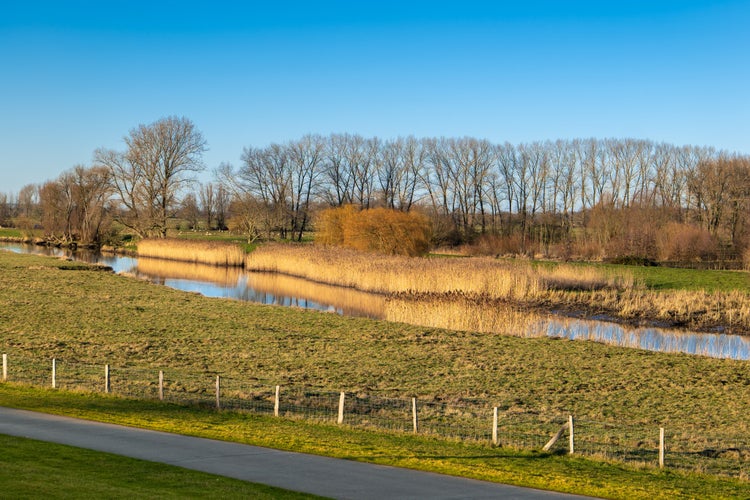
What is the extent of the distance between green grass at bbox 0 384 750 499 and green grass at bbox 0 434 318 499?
0.14 metres

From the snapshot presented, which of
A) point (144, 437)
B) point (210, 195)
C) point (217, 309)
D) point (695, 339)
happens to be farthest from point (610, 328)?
point (210, 195)

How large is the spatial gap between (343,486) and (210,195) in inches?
5074

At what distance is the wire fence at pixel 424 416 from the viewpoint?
1482 centimetres

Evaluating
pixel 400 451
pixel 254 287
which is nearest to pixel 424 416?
pixel 400 451

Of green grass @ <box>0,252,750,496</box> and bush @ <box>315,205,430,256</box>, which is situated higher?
bush @ <box>315,205,430,256</box>

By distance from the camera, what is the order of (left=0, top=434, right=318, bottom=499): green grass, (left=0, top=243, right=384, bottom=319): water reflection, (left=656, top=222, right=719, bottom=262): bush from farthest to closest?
(left=656, top=222, right=719, bottom=262): bush → (left=0, top=243, right=384, bottom=319): water reflection → (left=0, top=434, right=318, bottom=499): green grass

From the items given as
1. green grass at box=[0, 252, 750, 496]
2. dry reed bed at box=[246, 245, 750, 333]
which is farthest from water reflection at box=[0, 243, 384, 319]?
green grass at box=[0, 252, 750, 496]

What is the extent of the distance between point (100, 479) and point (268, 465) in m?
2.59

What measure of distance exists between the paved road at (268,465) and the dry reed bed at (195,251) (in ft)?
186

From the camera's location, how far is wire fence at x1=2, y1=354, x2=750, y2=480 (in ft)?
48.6

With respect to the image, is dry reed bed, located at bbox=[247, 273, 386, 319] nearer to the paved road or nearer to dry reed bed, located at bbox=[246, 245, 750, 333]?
dry reed bed, located at bbox=[246, 245, 750, 333]

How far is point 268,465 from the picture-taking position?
12422mm

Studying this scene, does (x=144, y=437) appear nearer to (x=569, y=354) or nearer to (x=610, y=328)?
(x=569, y=354)

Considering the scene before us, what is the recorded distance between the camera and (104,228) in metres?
94.5
